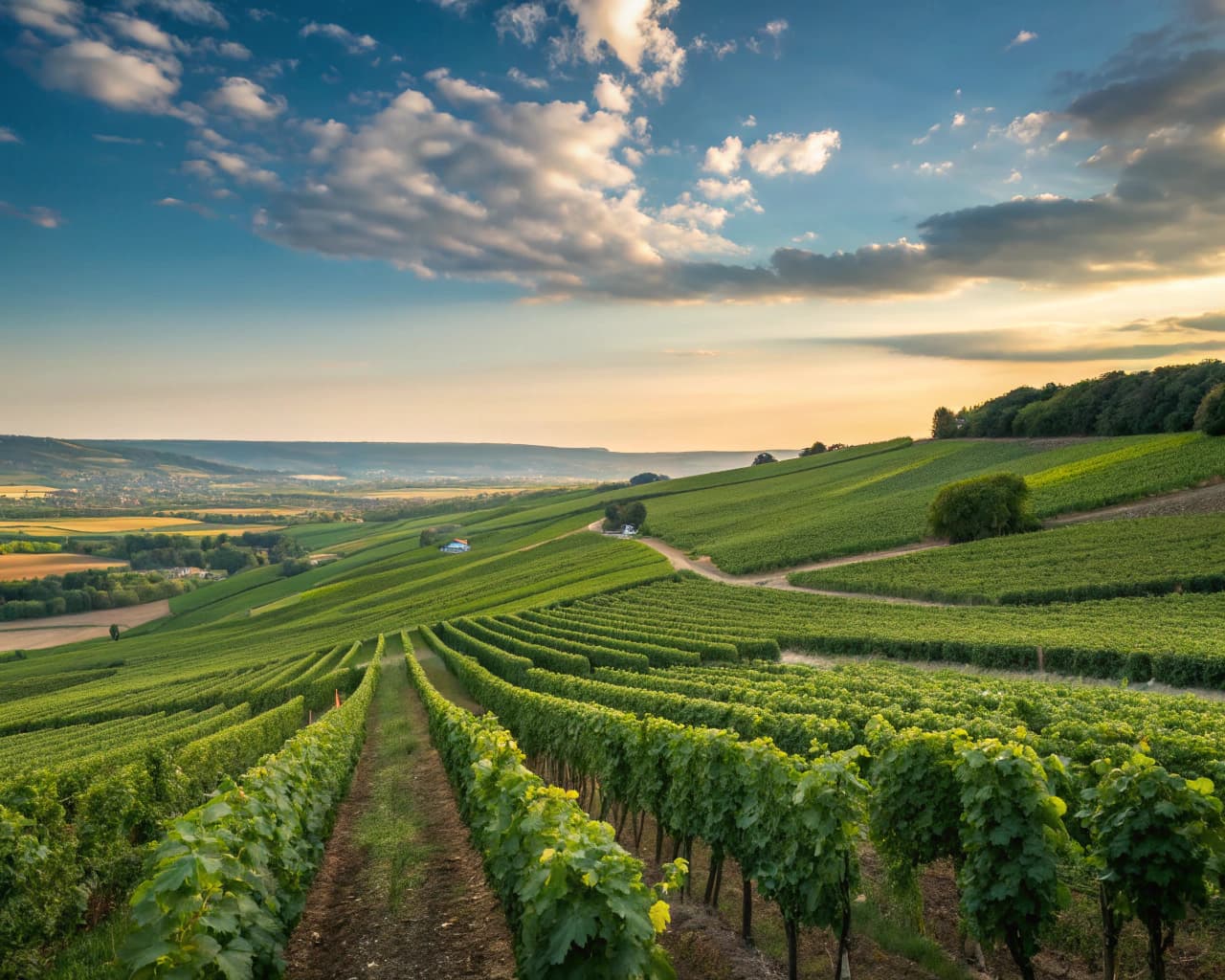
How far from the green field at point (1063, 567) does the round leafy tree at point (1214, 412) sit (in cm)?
2370

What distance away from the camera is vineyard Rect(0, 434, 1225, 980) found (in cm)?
668

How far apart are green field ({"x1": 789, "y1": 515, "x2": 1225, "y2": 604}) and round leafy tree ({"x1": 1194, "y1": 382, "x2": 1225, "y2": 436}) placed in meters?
23.7

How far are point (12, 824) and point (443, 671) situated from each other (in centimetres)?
3503

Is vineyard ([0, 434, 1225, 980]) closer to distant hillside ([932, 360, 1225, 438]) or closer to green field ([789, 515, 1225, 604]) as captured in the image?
green field ([789, 515, 1225, 604])

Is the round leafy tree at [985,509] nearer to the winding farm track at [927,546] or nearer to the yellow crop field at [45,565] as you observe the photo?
the winding farm track at [927,546]

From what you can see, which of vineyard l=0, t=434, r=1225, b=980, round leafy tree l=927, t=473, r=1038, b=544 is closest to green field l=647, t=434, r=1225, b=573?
round leafy tree l=927, t=473, r=1038, b=544

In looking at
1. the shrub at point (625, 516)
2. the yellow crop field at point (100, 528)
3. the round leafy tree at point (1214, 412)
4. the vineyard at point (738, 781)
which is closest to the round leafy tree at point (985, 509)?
the vineyard at point (738, 781)

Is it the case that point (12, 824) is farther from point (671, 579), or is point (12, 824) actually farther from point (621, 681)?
point (671, 579)

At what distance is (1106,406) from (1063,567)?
189ft

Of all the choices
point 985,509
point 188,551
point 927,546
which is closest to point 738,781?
point 985,509

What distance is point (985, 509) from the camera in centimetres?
5891

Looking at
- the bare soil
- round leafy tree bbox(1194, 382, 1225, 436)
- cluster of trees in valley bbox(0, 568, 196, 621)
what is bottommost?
the bare soil

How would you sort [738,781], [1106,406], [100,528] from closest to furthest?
[738,781], [1106,406], [100,528]

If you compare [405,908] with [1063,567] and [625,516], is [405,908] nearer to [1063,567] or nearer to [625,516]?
[1063,567]
